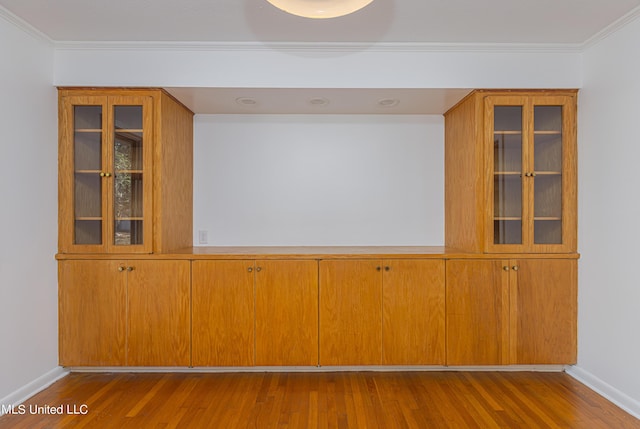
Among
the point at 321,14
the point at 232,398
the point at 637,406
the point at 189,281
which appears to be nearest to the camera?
the point at 321,14

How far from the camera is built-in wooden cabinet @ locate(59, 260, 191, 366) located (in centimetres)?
289

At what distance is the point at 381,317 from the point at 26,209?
2.54m

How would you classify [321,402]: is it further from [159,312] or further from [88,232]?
[88,232]

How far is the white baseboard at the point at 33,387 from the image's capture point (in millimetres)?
2443

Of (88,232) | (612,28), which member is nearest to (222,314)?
(88,232)

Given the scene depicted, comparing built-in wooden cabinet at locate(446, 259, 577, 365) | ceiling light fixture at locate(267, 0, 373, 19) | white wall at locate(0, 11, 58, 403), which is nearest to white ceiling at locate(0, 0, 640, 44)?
white wall at locate(0, 11, 58, 403)

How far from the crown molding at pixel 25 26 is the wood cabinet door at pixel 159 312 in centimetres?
167

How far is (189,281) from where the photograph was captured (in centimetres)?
291

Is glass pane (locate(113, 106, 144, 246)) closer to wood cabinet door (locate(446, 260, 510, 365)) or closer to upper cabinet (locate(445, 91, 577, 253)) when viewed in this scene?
wood cabinet door (locate(446, 260, 510, 365))

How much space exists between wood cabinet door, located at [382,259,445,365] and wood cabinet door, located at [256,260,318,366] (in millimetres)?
533

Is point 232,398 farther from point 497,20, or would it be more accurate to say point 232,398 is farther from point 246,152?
point 497,20

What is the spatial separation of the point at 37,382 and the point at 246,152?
7.49ft

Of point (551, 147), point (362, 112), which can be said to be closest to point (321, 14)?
point (362, 112)

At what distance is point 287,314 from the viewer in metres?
2.93
